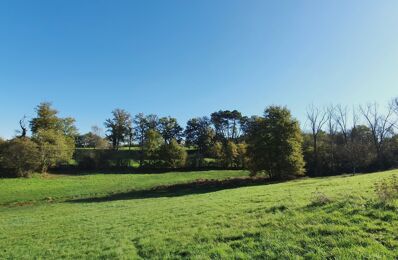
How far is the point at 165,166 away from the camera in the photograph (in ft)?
254

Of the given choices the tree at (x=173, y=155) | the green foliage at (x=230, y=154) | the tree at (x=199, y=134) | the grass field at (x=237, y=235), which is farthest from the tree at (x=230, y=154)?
the grass field at (x=237, y=235)

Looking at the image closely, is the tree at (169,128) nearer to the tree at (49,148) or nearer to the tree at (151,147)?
the tree at (151,147)

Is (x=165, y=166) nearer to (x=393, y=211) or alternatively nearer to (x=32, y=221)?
(x=32, y=221)

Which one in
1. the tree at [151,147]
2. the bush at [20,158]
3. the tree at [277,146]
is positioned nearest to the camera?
the tree at [277,146]

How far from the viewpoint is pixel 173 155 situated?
75.4m

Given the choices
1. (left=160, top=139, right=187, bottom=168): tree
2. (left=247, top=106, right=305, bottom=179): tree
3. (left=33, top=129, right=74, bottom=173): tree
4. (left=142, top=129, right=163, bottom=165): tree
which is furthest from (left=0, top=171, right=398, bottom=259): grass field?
(left=142, top=129, right=163, bottom=165): tree

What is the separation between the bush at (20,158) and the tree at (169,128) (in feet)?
153

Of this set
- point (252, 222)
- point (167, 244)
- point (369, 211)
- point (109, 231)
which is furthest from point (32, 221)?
point (369, 211)

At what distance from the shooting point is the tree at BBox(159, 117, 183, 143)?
10059cm

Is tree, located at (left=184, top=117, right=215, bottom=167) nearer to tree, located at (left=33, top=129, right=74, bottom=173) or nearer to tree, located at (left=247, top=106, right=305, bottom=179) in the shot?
tree, located at (left=33, top=129, right=74, bottom=173)

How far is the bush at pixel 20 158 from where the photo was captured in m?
55.8

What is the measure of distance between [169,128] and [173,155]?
1084 inches

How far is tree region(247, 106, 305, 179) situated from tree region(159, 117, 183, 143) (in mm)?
57300

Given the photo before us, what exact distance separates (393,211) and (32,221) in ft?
71.1
